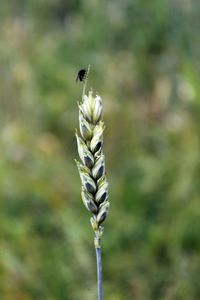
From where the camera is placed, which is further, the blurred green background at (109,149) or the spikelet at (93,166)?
the blurred green background at (109,149)

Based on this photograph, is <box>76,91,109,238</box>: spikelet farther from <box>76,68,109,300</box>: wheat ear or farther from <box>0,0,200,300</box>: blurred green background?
<box>0,0,200,300</box>: blurred green background

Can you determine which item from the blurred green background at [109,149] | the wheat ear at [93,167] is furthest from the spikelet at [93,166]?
the blurred green background at [109,149]

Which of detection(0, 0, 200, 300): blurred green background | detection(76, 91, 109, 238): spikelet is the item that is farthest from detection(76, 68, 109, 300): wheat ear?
detection(0, 0, 200, 300): blurred green background

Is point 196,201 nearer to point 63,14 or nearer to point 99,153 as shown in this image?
point 99,153

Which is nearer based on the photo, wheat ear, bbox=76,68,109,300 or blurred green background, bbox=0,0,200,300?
wheat ear, bbox=76,68,109,300

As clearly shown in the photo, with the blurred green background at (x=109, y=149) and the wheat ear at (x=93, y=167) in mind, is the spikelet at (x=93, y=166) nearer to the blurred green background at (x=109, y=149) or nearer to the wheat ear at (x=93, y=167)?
the wheat ear at (x=93, y=167)

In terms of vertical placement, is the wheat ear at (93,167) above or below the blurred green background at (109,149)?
below
